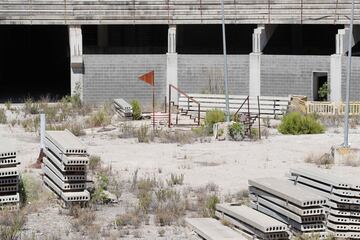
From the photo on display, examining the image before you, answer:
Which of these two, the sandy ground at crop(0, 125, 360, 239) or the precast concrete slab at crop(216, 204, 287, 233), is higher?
the sandy ground at crop(0, 125, 360, 239)

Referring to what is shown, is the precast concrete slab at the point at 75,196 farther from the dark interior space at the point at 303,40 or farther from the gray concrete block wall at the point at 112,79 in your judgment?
the dark interior space at the point at 303,40

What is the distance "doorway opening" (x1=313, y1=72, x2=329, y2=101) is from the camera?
3534 cm

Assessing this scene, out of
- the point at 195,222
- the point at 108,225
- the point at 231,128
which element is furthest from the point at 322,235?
the point at 231,128

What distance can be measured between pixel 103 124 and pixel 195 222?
14.9 metres

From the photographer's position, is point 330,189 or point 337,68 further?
point 337,68

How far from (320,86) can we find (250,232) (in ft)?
70.6

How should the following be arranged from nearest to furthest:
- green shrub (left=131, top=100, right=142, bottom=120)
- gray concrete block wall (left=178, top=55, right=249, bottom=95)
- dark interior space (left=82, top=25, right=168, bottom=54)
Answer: green shrub (left=131, top=100, right=142, bottom=120) < gray concrete block wall (left=178, top=55, right=249, bottom=95) < dark interior space (left=82, top=25, right=168, bottom=54)

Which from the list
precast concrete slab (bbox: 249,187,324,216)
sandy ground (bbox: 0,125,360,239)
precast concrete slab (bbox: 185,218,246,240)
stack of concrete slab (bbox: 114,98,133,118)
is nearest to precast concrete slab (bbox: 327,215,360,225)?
precast concrete slab (bbox: 249,187,324,216)

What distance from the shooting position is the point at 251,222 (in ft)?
50.7

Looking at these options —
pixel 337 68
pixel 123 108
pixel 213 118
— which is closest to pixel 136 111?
pixel 123 108

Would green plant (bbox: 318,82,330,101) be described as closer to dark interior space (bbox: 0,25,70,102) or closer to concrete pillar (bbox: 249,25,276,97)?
concrete pillar (bbox: 249,25,276,97)

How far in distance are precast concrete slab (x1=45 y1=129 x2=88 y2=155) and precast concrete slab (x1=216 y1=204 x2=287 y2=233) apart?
2918 mm

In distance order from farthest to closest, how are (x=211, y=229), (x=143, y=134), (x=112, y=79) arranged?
(x=112, y=79)
(x=143, y=134)
(x=211, y=229)

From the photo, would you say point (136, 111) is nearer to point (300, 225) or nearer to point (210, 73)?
point (210, 73)
